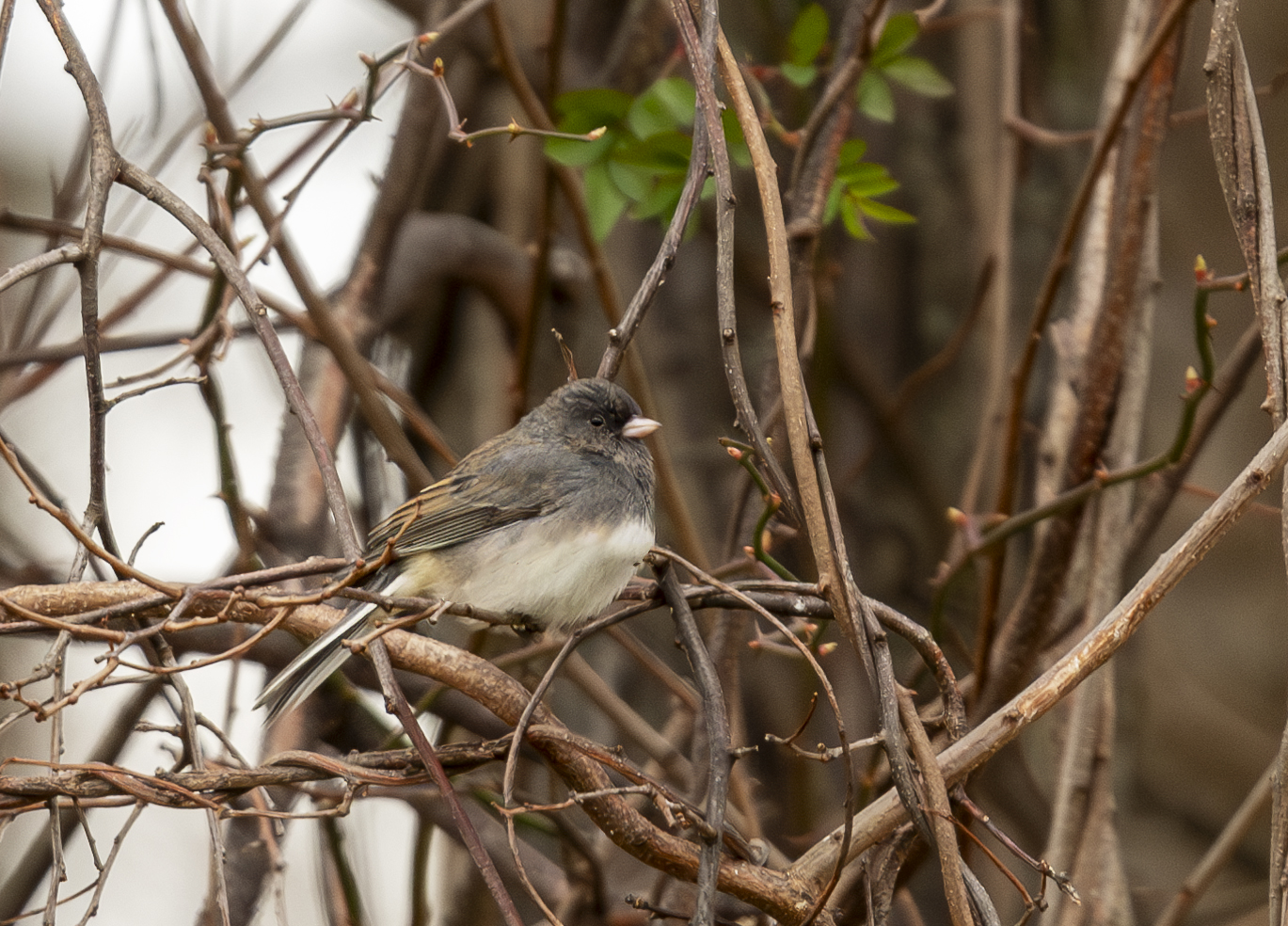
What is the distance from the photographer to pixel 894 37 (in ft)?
8.69

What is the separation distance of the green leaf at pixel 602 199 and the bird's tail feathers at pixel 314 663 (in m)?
1.01

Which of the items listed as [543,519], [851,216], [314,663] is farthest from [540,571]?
[851,216]

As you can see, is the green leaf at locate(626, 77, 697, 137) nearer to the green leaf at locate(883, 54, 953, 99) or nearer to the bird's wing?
the green leaf at locate(883, 54, 953, 99)

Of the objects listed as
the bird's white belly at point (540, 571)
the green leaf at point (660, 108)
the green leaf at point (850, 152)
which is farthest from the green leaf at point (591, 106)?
the bird's white belly at point (540, 571)

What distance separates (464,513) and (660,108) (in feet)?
3.14

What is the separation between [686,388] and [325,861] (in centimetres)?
201

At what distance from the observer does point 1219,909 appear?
3.74m

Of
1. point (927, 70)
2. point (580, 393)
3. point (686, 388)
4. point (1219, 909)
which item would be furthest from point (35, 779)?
point (1219, 909)

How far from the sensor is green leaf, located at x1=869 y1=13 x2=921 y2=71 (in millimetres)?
2629

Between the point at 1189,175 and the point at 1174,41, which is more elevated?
the point at 1174,41

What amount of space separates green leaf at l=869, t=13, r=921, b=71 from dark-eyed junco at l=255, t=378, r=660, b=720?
1.04 metres

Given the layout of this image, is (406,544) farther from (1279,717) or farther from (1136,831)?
(1279,717)

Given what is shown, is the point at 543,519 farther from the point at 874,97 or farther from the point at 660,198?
the point at 874,97

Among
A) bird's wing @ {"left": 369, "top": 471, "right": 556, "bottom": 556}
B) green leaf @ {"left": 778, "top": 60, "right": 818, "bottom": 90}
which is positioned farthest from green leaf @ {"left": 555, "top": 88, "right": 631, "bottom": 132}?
bird's wing @ {"left": 369, "top": 471, "right": 556, "bottom": 556}
